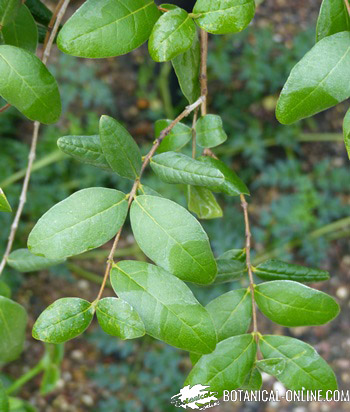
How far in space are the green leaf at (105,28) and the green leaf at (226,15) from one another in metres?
0.07

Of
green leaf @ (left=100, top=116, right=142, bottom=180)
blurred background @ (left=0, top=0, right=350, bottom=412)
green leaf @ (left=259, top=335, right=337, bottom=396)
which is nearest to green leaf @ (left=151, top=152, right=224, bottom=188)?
green leaf @ (left=100, top=116, right=142, bottom=180)

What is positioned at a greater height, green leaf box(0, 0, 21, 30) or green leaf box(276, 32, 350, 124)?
green leaf box(0, 0, 21, 30)

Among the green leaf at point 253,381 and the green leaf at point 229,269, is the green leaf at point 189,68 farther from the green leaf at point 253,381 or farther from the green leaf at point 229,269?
the green leaf at point 253,381

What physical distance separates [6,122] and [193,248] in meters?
1.31

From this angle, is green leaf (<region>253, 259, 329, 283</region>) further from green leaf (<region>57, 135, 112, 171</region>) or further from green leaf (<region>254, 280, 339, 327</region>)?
green leaf (<region>57, 135, 112, 171</region>)

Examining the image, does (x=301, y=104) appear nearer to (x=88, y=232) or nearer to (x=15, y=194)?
(x=88, y=232)

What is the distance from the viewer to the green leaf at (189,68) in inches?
28.2

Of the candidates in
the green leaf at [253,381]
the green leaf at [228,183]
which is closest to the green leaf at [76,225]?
the green leaf at [228,183]

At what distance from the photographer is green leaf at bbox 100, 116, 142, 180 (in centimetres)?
59

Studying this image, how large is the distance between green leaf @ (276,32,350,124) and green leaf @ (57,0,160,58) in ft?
0.59

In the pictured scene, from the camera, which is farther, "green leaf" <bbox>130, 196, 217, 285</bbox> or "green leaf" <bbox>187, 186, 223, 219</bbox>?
"green leaf" <bbox>187, 186, 223, 219</bbox>

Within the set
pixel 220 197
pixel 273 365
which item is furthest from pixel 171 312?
pixel 220 197

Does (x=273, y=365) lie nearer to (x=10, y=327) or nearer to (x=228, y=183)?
(x=228, y=183)

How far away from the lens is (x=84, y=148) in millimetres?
628
